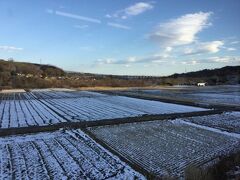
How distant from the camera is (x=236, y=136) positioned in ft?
48.5

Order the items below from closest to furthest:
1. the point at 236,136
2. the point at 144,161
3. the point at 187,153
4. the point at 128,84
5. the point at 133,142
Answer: the point at 144,161
the point at 187,153
the point at 133,142
the point at 236,136
the point at 128,84

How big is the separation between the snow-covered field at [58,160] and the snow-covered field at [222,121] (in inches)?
329

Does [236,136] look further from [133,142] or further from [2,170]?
[2,170]

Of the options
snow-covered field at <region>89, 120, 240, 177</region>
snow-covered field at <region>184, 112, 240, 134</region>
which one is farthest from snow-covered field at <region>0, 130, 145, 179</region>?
snow-covered field at <region>184, 112, 240, 134</region>

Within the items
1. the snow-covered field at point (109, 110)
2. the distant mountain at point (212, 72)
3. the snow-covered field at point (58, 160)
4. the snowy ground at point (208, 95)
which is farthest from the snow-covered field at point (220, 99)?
the distant mountain at point (212, 72)

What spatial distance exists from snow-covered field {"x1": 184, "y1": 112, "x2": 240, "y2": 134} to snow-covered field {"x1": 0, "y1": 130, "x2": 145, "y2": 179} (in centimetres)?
836

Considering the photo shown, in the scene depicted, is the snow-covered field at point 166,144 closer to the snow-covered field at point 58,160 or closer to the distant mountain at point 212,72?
the snow-covered field at point 58,160

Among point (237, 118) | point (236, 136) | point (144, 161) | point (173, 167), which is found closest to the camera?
point (173, 167)

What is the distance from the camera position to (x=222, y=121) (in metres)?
19.4

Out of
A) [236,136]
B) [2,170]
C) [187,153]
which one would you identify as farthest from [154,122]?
[2,170]

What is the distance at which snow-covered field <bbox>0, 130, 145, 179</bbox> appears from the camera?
9.06 metres

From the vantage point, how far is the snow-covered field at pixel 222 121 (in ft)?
56.4

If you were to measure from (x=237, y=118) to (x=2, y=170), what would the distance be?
55.0ft

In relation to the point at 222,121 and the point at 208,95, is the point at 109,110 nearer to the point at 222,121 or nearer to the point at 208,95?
the point at 222,121
